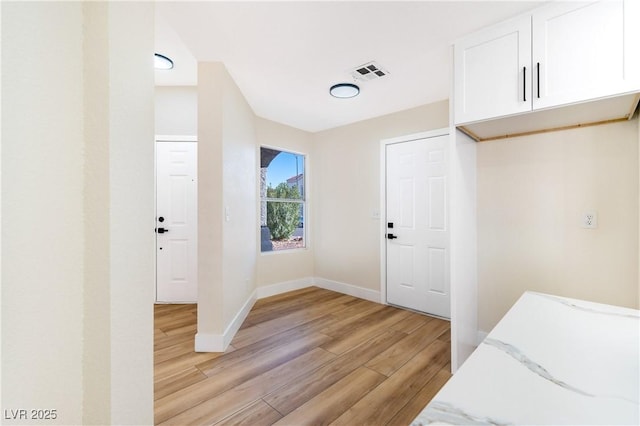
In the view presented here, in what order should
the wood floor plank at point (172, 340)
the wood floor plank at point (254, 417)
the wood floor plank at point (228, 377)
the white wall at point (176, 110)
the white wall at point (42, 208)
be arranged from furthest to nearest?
1. the white wall at point (176, 110)
2. the wood floor plank at point (172, 340)
3. the wood floor plank at point (228, 377)
4. the wood floor plank at point (254, 417)
5. the white wall at point (42, 208)

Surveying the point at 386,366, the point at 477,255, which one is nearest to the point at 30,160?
the point at 386,366

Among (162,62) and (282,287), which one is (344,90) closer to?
(162,62)

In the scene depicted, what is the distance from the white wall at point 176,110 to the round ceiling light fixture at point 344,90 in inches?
72.1

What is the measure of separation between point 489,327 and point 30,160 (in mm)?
3161

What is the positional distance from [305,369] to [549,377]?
6.02 feet

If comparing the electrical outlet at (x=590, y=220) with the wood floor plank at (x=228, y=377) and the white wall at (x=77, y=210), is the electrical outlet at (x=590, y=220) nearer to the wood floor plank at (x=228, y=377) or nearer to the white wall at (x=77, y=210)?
the wood floor plank at (x=228, y=377)

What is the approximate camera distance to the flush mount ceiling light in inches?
101

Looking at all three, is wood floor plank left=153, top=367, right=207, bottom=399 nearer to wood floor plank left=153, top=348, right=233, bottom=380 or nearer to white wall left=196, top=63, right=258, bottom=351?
wood floor plank left=153, top=348, right=233, bottom=380

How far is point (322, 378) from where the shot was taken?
2.01 m

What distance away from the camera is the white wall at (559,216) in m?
1.89

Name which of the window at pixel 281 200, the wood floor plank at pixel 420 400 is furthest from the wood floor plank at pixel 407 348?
the window at pixel 281 200

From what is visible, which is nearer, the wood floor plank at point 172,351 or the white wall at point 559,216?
the white wall at point 559,216

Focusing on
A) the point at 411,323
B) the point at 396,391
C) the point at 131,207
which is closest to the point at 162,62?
the point at 131,207

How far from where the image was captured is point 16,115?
2.05 feet
